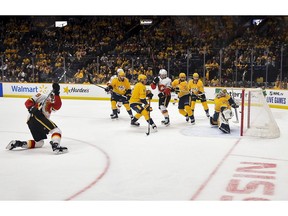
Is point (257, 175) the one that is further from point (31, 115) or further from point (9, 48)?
point (9, 48)

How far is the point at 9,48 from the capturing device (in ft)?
67.2

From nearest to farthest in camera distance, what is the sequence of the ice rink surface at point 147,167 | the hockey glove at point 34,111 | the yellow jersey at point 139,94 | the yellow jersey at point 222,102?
the ice rink surface at point 147,167
the hockey glove at point 34,111
the yellow jersey at point 222,102
the yellow jersey at point 139,94

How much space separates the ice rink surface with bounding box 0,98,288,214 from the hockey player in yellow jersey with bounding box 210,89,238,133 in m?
0.16

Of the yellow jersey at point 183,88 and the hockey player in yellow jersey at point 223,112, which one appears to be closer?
the hockey player in yellow jersey at point 223,112

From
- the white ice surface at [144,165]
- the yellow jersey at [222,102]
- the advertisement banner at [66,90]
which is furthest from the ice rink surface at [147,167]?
the advertisement banner at [66,90]

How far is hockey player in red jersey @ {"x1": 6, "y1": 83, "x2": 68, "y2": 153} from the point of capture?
5.71m

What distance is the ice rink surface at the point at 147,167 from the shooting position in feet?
13.0

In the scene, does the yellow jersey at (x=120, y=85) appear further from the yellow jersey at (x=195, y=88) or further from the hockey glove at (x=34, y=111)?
the hockey glove at (x=34, y=111)

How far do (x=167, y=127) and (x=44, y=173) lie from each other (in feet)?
13.3

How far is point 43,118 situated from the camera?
5.79m

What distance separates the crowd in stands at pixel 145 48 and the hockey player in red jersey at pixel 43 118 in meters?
8.46

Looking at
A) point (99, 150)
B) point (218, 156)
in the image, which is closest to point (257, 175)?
point (218, 156)

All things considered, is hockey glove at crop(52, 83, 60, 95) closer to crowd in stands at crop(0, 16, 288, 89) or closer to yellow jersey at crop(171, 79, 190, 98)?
yellow jersey at crop(171, 79, 190, 98)

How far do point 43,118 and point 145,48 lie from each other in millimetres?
12762
